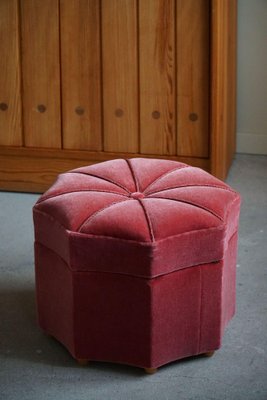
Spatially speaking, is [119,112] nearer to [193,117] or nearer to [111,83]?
[111,83]

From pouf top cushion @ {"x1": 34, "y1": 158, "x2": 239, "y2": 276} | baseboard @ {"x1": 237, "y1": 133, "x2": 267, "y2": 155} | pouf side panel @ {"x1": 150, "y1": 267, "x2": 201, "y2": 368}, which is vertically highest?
pouf top cushion @ {"x1": 34, "y1": 158, "x2": 239, "y2": 276}

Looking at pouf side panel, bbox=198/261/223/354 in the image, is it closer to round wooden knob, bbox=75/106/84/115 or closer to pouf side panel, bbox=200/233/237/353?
pouf side panel, bbox=200/233/237/353

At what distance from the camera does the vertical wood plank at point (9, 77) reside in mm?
3367

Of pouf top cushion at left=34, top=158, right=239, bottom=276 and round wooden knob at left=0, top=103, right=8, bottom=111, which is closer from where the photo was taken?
pouf top cushion at left=34, top=158, right=239, bottom=276

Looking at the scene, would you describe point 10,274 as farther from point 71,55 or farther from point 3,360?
point 71,55

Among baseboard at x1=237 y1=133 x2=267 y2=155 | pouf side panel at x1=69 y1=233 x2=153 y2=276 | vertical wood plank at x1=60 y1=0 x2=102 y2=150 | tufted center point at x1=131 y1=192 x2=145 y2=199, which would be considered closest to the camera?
pouf side panel at x1=69 y1=233 x2=153 y2=276

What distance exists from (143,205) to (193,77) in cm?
117

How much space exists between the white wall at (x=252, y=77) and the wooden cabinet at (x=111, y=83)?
1.22 ft

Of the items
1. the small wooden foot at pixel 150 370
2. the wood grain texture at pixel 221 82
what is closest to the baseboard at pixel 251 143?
the wood grain texture at pixel 221 82

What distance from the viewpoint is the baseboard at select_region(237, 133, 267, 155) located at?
400 cm

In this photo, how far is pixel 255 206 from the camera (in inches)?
132

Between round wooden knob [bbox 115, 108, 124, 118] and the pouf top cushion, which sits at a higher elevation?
round wooden knob [bbox 115, 108, 124, 118]

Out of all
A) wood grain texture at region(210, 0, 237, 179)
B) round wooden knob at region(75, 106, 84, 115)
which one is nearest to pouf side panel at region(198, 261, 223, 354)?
wood grain texture at region(210, 0, 237, 179)

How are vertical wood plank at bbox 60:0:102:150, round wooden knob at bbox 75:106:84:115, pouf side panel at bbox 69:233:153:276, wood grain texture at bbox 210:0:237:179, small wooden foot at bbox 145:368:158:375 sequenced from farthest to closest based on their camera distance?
1. round wooden knob at bbox 75:106:84:115
2. vertical wood plank at bbox 60:0:102:150
3. wood grain texture at bbox 210:0:237:179
4. small wooden foot at bbox 145:368:158:375
5. pouf side panel at bbox 69:233:153:276
